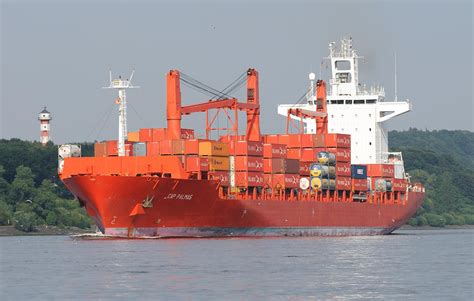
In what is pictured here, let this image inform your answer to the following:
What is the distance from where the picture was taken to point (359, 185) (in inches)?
3664

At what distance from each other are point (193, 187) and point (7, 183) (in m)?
49.8

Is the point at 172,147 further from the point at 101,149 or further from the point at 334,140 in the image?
the point at 334,140

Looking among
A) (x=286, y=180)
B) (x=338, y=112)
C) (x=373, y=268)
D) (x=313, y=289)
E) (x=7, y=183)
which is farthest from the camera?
(x=7, y=183)

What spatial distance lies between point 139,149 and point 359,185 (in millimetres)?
22587

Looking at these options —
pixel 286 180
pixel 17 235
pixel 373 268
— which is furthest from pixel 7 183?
A: pixel 373 268

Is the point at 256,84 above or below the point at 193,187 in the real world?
above

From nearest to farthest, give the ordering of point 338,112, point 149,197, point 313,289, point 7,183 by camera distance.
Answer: point 313,289, point 149,197, point 338,112, point 7,183

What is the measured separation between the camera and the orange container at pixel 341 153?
8869 centimetres

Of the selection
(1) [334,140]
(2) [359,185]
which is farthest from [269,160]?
(2) [359,185]

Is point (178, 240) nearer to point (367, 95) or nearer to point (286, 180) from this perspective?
point (286, 180)

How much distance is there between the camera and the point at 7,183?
4695 inches

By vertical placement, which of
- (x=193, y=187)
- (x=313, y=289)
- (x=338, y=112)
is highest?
(x=338, y=112)

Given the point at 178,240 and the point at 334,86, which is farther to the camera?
the point at 334,86

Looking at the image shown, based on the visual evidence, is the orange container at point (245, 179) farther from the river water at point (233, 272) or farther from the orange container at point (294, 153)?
the orange container at point (294, 153)
